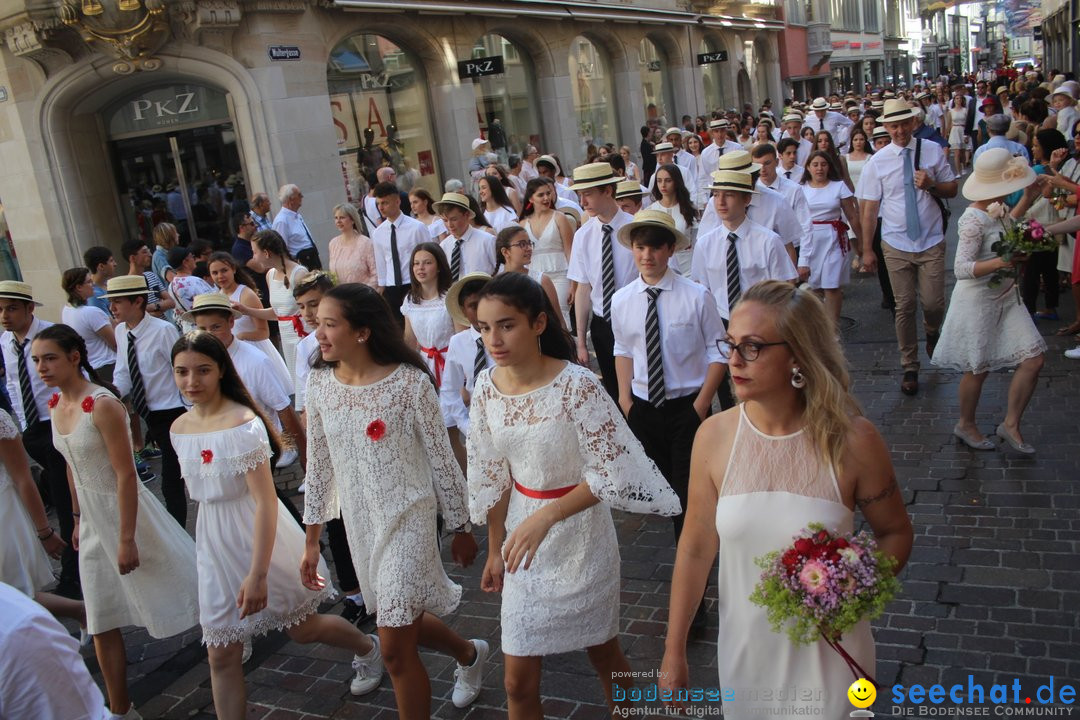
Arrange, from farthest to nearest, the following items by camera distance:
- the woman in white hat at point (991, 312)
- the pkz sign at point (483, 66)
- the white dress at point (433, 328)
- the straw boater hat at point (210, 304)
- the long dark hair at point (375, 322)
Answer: the pkz sign at point (483, 66) < the white dress at point (433, 328) < the woman in white hat at point (991, 312) < the straw boater hat at point (210, 304) < the long dark hair at point (375, 322)

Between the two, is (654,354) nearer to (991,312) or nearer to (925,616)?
(925,616)

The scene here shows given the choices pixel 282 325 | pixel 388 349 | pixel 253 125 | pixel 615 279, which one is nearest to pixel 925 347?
pixel 615 279

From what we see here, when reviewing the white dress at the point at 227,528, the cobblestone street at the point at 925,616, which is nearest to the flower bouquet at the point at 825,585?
the cobblestone street at the point at 925,616

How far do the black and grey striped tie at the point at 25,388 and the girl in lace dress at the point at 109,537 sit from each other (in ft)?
7.48

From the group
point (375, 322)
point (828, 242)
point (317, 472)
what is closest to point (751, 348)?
point (375, 322)

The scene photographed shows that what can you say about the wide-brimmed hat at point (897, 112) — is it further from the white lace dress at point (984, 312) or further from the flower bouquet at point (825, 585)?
the flower bouquet at point (825, 585)

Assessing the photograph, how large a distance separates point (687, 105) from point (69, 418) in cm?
2781

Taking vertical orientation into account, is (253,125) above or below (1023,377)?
above

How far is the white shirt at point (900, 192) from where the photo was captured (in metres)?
7.99

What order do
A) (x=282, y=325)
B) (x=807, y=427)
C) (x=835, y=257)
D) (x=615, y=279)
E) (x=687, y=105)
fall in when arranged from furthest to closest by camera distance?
Answer: (x=687, y=105) < (x=835, y=257) < (x=282, y=325) < (x=615, y=279) < (x=807, y=427)

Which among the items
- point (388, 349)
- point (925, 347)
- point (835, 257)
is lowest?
point (925, 347)

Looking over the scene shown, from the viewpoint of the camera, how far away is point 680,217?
8.35m

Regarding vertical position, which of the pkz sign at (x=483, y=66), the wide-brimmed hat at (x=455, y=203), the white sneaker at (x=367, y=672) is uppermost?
the pkz sign at (x=483, y=66)

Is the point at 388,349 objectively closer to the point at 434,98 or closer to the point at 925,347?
the point at 925,347
